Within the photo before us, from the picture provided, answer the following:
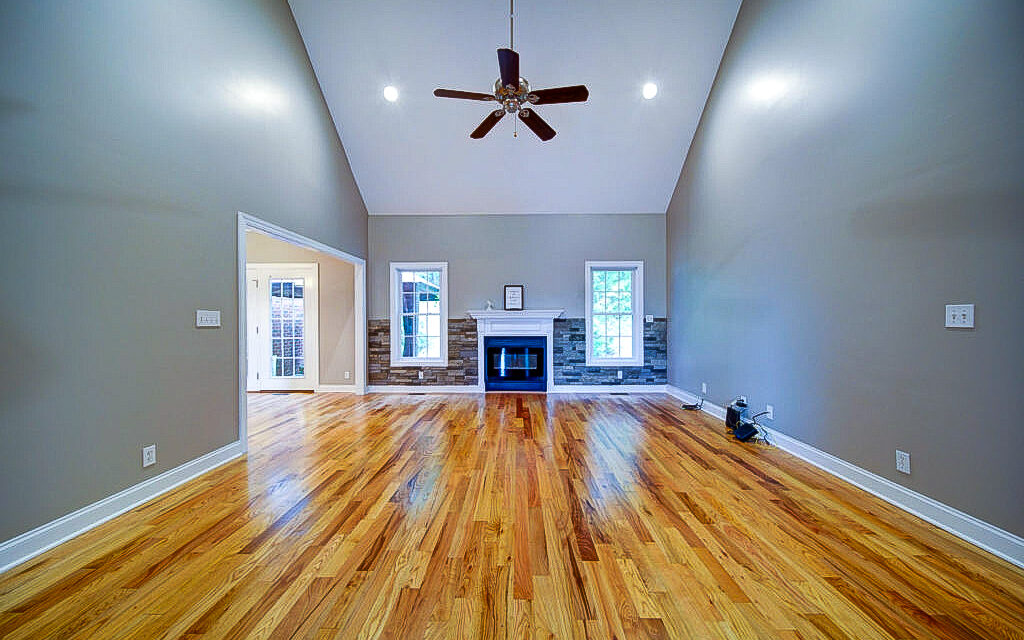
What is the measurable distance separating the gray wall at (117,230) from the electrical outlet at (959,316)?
15.1 feet

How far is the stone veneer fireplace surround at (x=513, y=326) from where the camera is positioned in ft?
23.1

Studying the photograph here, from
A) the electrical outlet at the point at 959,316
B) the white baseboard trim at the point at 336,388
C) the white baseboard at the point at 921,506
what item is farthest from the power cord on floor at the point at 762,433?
the white baseboard trim at the point at 336,388

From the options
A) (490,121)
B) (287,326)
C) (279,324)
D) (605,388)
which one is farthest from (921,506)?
(279,324)

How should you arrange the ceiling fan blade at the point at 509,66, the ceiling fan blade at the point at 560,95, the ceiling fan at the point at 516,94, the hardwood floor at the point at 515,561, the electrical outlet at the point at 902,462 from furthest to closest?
the ceiling fan blade at the point at 560,95, the ceiling fan at the point at 516,94, the ceiling fan blade at the point at 509,66, the electrical outlet at the point at 902,462, the hardwood floor at the point at 515,561

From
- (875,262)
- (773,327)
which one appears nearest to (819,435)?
(773,327)

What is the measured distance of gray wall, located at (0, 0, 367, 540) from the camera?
2.10 m

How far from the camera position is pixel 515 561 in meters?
2.01

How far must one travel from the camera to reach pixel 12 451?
6.68 feet

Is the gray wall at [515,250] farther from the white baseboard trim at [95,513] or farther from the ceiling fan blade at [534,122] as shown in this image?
the white baseboard trim at [95,513]

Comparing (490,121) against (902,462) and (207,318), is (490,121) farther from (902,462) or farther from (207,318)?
(902,462)

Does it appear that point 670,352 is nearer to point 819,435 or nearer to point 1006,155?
point 819,435

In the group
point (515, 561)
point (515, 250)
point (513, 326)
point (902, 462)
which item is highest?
point (515, 250)

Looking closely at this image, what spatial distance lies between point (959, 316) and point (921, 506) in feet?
3.51

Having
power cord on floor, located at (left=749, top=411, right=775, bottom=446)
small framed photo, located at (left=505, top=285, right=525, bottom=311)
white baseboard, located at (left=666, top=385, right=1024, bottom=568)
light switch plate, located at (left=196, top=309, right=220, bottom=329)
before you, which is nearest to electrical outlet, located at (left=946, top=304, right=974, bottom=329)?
white baseboard, located at (left=666, top=385, right=1024, bottom=568)
